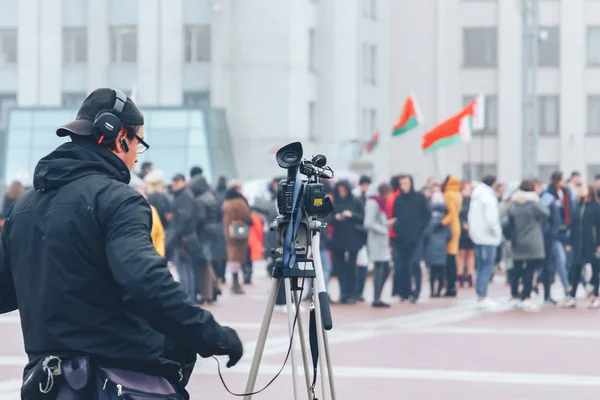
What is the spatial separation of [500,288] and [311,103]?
28.9 meters

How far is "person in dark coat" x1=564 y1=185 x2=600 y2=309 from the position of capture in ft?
57.3

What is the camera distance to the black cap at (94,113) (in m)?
4.29

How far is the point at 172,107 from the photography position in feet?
149

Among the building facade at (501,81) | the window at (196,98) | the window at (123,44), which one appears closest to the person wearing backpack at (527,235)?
the window at (196,98)

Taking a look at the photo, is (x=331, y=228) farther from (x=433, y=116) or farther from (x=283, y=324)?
(x=433, y=116)

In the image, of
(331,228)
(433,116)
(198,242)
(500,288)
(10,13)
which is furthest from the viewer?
(433,116)

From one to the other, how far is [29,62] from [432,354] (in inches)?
1534

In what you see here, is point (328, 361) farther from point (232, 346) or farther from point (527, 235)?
point (527, 235)

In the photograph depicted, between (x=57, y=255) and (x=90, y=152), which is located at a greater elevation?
(x=90, y=152)

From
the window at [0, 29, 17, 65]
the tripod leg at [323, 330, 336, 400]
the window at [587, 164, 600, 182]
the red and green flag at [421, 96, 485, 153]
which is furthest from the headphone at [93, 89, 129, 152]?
the window at [587, 164, 600, 182]

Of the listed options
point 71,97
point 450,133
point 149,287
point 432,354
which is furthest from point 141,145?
point 71,97

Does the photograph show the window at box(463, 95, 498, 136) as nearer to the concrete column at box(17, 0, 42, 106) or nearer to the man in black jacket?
the concrete column at box(17, 0, 42, 106)

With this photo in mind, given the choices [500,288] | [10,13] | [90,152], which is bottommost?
[500,288]

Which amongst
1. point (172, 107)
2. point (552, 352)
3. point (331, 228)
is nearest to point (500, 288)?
point (331, 228)
